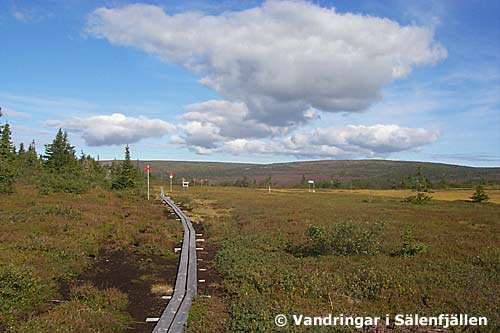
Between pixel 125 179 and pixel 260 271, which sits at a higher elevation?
pixel 125 179

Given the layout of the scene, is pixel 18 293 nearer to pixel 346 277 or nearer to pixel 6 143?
pixel 346 277

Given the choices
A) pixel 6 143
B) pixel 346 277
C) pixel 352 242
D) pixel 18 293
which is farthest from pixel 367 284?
pixel 6 143

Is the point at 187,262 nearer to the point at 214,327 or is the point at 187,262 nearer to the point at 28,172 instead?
the point at 214,327

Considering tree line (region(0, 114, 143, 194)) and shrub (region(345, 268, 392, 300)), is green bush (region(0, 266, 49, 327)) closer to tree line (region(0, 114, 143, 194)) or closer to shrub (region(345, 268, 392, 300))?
shrub (region(345, 268, 392, 300))

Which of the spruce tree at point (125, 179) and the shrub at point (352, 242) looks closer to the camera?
the shrub at point (352, 242)

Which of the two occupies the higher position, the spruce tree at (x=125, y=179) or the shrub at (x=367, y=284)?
the spruce tree at (x=125, y=179)

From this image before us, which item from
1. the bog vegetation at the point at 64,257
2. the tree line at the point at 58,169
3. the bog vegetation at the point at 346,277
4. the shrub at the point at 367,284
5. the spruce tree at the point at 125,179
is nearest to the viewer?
the bog vegetation at the point at 64,257

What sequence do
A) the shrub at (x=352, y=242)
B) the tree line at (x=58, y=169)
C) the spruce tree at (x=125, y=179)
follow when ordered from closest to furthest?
the shrub at (x=352, y=242), the tree line at (x=58, y=169), the spruce tree at (x=125, y=179)

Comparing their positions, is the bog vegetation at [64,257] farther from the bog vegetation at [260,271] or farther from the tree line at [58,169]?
the tree line at [58,169]

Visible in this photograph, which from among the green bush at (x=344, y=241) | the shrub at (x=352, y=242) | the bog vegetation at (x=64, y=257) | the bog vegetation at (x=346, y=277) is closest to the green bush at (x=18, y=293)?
the bog vegetation at (x=64, y=257)

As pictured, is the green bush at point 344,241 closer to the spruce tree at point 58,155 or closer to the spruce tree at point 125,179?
the spruce tree at point 125,179

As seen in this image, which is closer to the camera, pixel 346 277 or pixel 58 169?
pixel 346 277

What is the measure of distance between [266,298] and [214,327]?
2.05 m

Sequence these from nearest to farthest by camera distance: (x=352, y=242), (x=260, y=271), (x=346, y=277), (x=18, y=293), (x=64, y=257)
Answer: (x=18, y=293)
(x=346, y=277)
(x=260, y=271)
(x=64, y=257)
(x=352, y=242)
